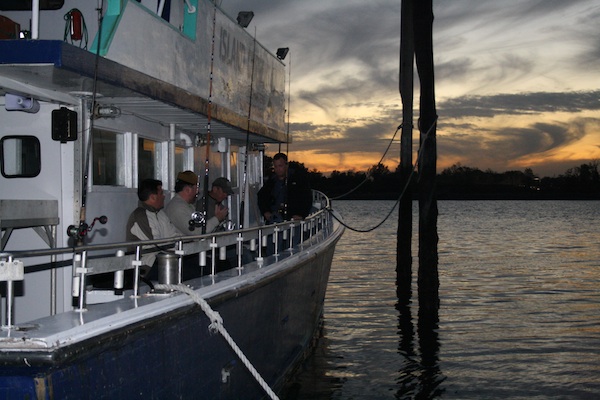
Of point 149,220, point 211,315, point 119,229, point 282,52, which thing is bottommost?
point 211,315

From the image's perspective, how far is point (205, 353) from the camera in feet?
19.3

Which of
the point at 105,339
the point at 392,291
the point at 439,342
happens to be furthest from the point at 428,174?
the point at 105,339

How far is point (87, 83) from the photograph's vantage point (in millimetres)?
6547

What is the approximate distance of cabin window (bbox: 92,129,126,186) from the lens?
768 centimetres

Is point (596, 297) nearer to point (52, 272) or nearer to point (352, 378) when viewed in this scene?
point (352, 378)

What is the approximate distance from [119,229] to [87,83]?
1.93 metres

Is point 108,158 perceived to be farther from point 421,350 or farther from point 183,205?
point 421,350

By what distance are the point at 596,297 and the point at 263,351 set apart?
1737 cm

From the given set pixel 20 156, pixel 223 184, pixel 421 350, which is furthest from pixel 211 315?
pixel 421 350

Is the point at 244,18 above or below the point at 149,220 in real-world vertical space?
above

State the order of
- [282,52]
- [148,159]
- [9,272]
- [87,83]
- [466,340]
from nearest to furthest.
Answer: [9,272], [87,83], [148,159], [282,52], [466,340]

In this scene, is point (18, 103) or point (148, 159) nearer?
point (18, 103)

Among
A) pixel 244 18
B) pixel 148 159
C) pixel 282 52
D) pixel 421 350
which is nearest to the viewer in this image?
pixel 148 159

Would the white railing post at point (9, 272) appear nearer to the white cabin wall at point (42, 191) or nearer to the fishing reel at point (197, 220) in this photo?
the white cabin wall at point (42, 191)
